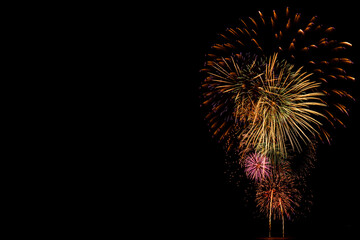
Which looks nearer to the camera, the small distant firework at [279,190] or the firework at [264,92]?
the firework at [264,92]

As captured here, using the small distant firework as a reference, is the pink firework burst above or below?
above

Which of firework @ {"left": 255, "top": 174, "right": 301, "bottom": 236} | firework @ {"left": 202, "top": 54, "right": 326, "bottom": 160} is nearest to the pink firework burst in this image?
firework @ {"left": 255, "top": 174, "right": 301, "bottom": 236}

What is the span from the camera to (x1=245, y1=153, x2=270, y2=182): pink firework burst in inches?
786

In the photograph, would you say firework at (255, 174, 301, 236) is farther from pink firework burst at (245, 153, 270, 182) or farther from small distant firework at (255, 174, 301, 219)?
pink firework burst at (245, 153, 270, 182)

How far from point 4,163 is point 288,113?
1261 inches

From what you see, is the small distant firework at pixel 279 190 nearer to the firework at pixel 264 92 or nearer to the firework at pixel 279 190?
the firework at pixel 279 190

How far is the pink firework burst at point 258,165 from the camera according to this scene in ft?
65.5

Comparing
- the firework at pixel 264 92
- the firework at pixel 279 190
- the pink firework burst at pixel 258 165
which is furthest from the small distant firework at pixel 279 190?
the firework at pixel 264 92

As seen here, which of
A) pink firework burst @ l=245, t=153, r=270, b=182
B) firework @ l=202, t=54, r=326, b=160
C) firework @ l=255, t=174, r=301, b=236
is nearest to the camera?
firework @ l=202, t=54, r=326, b=160

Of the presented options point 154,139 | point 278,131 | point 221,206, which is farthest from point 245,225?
point 278,131

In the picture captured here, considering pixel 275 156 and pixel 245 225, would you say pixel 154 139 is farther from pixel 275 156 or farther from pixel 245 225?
pixel 275 156

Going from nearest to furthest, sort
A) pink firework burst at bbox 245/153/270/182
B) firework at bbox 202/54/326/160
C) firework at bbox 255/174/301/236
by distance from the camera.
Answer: firework at bbox 202/54/326/160
pink firework burst at bbox 245/153/270/182
firework at bbox 255/174/301/236

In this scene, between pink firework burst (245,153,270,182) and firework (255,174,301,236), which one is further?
firework (255,174,301,236)

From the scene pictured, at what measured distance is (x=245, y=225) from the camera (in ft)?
140
